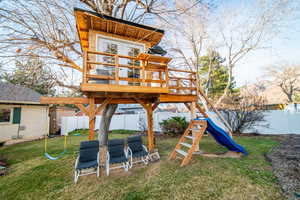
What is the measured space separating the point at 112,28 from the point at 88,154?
193 inches

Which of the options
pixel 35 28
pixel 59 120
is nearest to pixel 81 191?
pixel 35 28

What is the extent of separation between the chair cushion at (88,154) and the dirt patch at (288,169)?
4.62m

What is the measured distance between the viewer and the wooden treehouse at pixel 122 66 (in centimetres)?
436

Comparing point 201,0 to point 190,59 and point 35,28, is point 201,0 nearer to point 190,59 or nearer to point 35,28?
point 35,28

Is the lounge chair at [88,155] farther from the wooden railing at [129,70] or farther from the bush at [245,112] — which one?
the bush at [245,112]

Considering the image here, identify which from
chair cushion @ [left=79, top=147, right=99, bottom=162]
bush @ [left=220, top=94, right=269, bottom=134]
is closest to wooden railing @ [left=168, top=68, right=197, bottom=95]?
chair cushion @ [left=79, top=147, right=99, bottom=162]

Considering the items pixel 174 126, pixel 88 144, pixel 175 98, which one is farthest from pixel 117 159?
pixel 174 126

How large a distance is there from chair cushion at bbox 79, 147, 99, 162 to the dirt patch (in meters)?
4.62

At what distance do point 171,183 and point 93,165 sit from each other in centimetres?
212

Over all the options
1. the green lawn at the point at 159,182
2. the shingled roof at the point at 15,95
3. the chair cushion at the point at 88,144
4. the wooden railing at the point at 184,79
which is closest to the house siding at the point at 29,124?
the shingled roof at the point at 15,95

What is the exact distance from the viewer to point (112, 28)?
18.2 feet

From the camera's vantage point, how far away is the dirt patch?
2.76m

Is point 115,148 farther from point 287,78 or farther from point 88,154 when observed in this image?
point 287,78

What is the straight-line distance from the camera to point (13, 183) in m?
3.52
